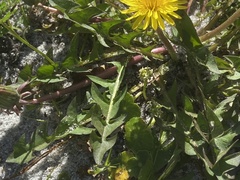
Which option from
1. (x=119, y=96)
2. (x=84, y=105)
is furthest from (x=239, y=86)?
(x=84, y=105)

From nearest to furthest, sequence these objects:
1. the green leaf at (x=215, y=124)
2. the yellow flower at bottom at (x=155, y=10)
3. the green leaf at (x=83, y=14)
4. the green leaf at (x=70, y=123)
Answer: the yellow flower at bottom at (x=155, y=10)
the green leaf at (x=215, y=124)
the green leaf at (x=83, y=14)
the green leaf at (x=70, y=123)

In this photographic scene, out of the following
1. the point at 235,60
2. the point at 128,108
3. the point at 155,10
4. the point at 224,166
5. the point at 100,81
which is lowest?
the point at 224,166

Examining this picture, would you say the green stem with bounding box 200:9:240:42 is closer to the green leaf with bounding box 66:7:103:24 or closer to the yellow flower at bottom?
the yellow flower at bottom

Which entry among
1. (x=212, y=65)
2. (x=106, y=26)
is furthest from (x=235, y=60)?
(x=106, y=26)

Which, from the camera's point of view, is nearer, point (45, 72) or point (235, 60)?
point (235, 60)

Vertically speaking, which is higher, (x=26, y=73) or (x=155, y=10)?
(x=155, y=10)

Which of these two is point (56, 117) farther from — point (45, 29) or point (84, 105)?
point (45, 29)

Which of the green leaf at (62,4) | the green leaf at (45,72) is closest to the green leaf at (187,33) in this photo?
the green leaf at (62,4)

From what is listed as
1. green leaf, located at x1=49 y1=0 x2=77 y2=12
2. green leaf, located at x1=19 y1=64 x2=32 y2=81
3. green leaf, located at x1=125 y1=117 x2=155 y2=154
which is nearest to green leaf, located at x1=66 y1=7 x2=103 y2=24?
green leaf, located at x1=49 y1=0 x2=77 y2=12

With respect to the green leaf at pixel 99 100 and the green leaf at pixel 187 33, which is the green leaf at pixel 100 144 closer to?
the green leaf at pixel 99 100

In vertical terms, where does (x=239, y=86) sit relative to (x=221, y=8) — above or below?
below

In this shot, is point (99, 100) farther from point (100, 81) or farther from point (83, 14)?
point (83, 14)
